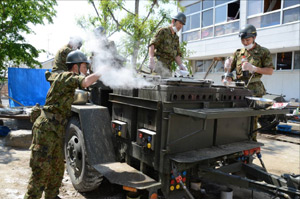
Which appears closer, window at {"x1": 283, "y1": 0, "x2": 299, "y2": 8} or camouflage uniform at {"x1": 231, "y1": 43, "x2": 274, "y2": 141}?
camouflage uniform at {"x1": 231, "y1": 43, "x2": 274, "y2": 141}

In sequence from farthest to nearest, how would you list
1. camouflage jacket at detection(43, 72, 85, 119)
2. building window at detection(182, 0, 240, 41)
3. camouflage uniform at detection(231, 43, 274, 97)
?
building window at detection(182, 0, 240, 41), camouflage uniform at detection(231, 43, 274, 97), camouflage jacket at detection(43, 72, 85, 119)

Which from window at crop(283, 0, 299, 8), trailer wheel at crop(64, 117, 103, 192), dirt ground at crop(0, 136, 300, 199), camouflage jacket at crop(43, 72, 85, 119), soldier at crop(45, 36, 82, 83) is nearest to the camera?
camouflage jacket at crop(43, 72, 85, 119)

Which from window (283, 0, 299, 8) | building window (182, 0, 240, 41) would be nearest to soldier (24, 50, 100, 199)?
window (283, 0, 299, 8)

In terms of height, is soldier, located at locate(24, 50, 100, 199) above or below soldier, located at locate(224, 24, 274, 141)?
below

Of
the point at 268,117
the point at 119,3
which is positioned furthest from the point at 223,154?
the point at 119,3

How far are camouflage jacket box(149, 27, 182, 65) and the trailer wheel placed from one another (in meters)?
2.46

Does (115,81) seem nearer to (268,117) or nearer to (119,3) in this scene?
(268,117)

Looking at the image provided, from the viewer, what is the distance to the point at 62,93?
3316 millimetres

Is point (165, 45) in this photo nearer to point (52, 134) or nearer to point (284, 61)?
point (52, 134)

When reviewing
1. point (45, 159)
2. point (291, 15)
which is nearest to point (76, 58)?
point (45, 159)

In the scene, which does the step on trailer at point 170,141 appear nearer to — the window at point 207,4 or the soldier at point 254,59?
the soldier at point 254,59

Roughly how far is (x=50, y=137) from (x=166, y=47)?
3.11 metres

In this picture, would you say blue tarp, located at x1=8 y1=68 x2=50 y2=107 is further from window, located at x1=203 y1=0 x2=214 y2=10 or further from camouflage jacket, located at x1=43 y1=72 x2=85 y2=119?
window, located at x1=203 y1=0 x2=214 y2=10

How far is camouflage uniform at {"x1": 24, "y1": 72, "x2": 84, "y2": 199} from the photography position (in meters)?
3.26
